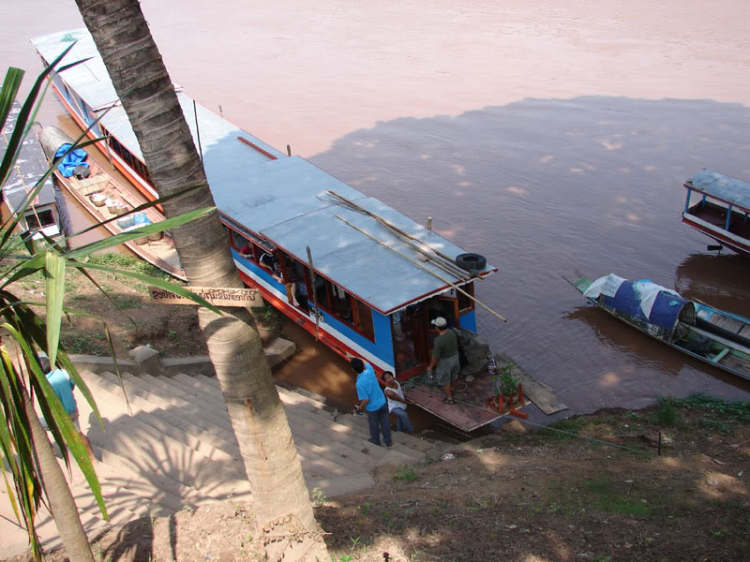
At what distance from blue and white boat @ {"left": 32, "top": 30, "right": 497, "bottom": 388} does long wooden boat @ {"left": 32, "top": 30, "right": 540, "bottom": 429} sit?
2 centimetres

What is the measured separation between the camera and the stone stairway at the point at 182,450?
6.59 meters

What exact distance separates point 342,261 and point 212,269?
634cm

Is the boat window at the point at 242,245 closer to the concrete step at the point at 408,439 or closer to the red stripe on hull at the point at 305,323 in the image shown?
the red stripe on hull at the point at 305,323

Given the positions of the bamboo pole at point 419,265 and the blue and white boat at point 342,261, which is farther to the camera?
the blue and white boat at point 342,261

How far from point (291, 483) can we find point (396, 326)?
5.91 m

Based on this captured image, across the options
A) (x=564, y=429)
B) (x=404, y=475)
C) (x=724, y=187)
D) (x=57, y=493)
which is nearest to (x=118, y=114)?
(x=564, y=429)

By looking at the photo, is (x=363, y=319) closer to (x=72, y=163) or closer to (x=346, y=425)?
(x=346, y=425)

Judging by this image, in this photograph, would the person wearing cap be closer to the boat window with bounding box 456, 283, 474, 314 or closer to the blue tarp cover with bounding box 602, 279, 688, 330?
the boat window with bounding box 456, 283, 474, 314

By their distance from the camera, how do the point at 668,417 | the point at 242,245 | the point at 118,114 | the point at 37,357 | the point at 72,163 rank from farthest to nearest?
1. the point at 118,114
2. the point at 72,163
3. the point at 242,245
4. the point at 668,417
5. the point at 37,357

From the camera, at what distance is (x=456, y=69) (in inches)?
1222

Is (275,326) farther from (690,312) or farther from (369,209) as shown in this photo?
(690,312)

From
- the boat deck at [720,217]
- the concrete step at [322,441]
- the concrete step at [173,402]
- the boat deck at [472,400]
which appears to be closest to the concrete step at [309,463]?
the concrete step at [322,441]

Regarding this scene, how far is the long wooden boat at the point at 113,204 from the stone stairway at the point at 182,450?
5.46m

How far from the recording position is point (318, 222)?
39.9ft
